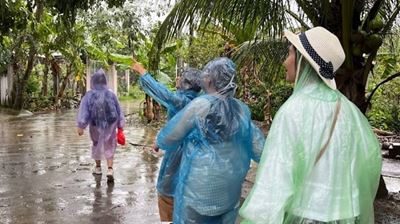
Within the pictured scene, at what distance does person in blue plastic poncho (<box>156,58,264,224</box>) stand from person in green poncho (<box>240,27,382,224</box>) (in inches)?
46.4

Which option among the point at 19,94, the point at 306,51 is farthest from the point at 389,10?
the point at 19,94

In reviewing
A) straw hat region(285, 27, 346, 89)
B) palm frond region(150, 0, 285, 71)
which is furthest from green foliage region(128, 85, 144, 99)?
straw hat region(285, 27, 346, 89)

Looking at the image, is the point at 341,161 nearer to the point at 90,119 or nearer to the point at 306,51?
the point at 306,51

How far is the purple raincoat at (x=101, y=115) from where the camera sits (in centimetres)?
706

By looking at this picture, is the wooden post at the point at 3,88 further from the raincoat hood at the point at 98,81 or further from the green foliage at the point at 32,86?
the raincoat hood at the point at 98,81

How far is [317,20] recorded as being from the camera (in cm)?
587

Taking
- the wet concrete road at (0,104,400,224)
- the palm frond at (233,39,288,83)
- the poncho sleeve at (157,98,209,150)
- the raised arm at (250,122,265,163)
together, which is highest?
the palm frond at (233,39,288,83)

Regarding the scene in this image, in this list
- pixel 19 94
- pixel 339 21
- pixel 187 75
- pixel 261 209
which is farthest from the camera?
pixel 19 94

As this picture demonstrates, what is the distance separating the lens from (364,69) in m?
6.02

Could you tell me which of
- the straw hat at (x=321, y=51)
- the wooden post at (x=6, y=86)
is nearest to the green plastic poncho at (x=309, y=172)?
the straw hat at (x=321, y=51)

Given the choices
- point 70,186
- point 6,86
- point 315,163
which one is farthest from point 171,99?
point 6,86

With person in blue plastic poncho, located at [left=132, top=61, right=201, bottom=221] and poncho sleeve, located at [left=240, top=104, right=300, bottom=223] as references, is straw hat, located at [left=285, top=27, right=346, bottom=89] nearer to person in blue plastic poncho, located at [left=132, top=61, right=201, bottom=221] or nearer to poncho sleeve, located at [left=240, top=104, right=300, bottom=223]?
poncho sleeve, located at [left=240, top=104, right=300, bottom=223]

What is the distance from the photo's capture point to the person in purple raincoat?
7.06m

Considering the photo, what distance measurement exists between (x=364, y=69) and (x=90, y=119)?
353cm
